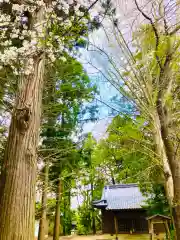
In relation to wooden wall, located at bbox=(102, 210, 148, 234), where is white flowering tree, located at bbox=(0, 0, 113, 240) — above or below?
above

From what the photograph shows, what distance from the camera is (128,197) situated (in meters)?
13.6

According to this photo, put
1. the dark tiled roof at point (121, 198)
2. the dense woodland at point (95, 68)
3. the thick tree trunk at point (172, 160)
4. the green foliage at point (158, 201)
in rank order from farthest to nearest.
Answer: the dark tiled roof at point (121, 198)
the green foliage at point (158, 201)
the thick tree trunk at point (172, 160)
the dense woodland at point (95, 68)

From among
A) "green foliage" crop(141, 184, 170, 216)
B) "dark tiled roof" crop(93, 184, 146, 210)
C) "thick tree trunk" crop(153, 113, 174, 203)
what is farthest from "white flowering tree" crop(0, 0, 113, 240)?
"dark tiled roof" crop(93, 184, 146, 210)

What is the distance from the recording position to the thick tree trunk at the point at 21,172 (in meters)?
1.31

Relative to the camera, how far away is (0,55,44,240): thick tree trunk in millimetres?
1314

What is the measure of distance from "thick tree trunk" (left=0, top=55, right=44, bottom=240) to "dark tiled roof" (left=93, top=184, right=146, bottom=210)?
39.9 feet

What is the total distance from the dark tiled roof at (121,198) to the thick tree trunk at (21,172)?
12149 millimetres

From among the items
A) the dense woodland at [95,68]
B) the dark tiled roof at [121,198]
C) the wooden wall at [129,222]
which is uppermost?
the dense woodland at [95,68]

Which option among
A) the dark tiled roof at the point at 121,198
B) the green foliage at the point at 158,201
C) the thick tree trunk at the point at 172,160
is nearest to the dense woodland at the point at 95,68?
the thick tree trunk at the point at 172,160

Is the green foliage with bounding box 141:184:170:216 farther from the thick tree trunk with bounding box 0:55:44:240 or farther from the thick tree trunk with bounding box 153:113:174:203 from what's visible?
the thick tree trunk with bounding box 0:55:44:240

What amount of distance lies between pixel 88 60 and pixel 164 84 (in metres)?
1.10

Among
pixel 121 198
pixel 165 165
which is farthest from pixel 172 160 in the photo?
pixel 121 198

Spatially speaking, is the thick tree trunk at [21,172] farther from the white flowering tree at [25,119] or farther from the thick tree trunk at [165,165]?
the thick tree trunk at [165,165]

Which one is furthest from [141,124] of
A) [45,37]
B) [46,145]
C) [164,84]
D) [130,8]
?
[46,145]
